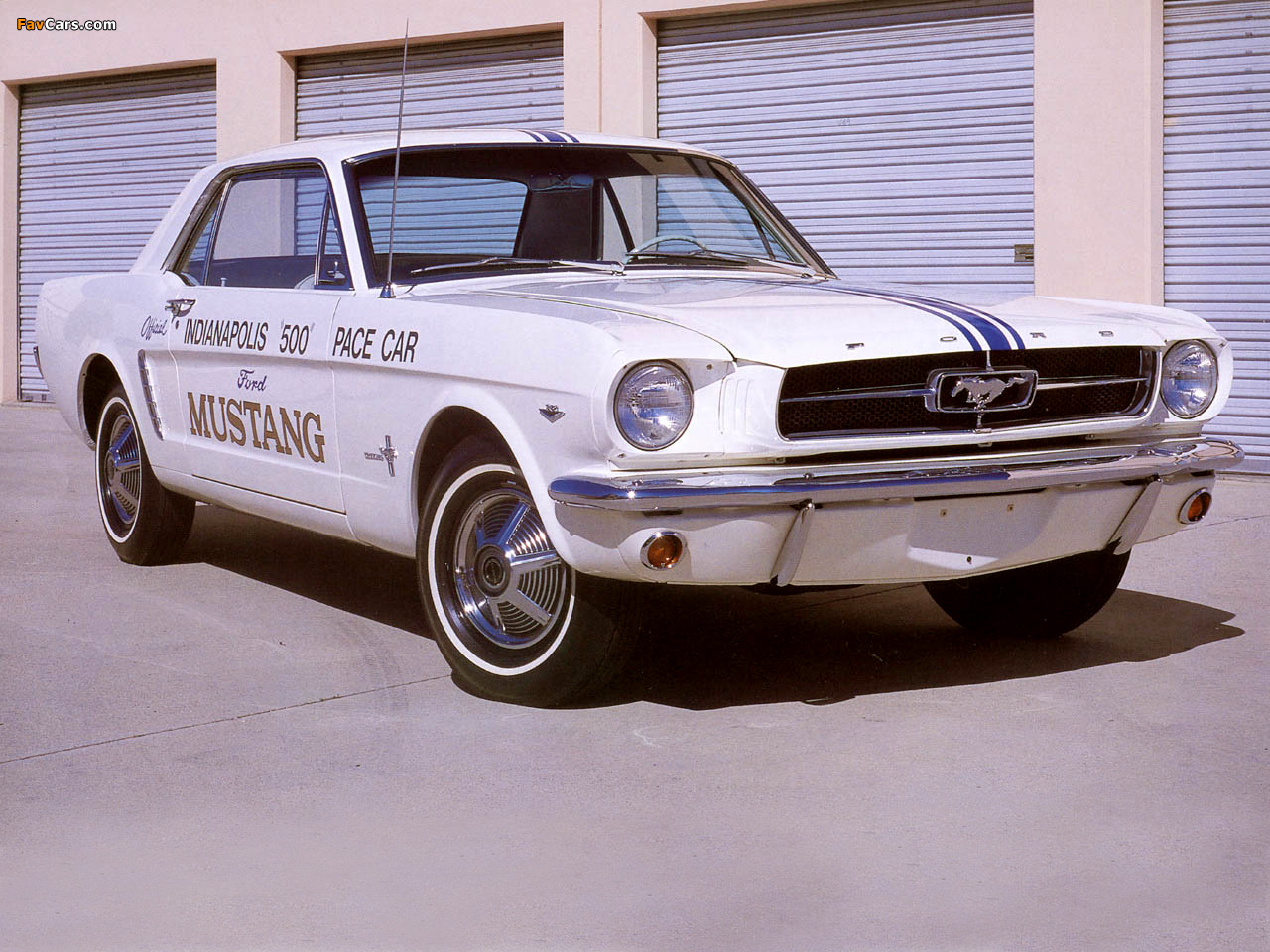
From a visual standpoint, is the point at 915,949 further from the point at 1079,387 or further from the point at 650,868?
the point at 1079,387

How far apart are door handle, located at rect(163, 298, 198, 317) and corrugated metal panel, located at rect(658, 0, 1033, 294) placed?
683cm

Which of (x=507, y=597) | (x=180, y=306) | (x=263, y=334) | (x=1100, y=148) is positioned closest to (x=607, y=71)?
(x=1100, y=148)

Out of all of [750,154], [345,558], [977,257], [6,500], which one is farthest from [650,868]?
[750,154]

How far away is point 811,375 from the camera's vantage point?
4340 millimetres

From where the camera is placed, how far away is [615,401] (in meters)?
4.20

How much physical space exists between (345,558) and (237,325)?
154 centimetres

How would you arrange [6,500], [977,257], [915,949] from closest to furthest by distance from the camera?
[915,949]
[6,500]
[977,257]

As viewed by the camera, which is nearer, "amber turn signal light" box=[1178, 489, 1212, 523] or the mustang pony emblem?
the mustang pony emblem

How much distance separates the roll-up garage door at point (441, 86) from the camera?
14133 millimetres

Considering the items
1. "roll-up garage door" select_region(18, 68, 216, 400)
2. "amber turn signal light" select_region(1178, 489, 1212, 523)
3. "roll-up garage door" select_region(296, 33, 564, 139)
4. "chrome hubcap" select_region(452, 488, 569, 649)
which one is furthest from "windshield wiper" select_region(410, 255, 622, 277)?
"roll-up garage door" select_region(18, 68, 216, 400)

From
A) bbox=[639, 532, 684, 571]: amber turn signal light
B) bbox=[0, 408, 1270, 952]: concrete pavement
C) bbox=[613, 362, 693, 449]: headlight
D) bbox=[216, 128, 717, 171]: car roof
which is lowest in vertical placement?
bbox=[0, 408, 1270, 952]: concrete pavement

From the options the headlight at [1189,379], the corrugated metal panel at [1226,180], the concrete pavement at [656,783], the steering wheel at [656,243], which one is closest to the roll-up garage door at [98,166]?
the corrugated metal panel at [1226,180]

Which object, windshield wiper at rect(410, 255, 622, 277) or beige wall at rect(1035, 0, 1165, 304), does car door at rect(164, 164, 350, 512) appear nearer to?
windshield wiper at rect(410, 255, 622, 277)

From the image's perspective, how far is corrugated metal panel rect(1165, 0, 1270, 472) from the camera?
35.9 feet
